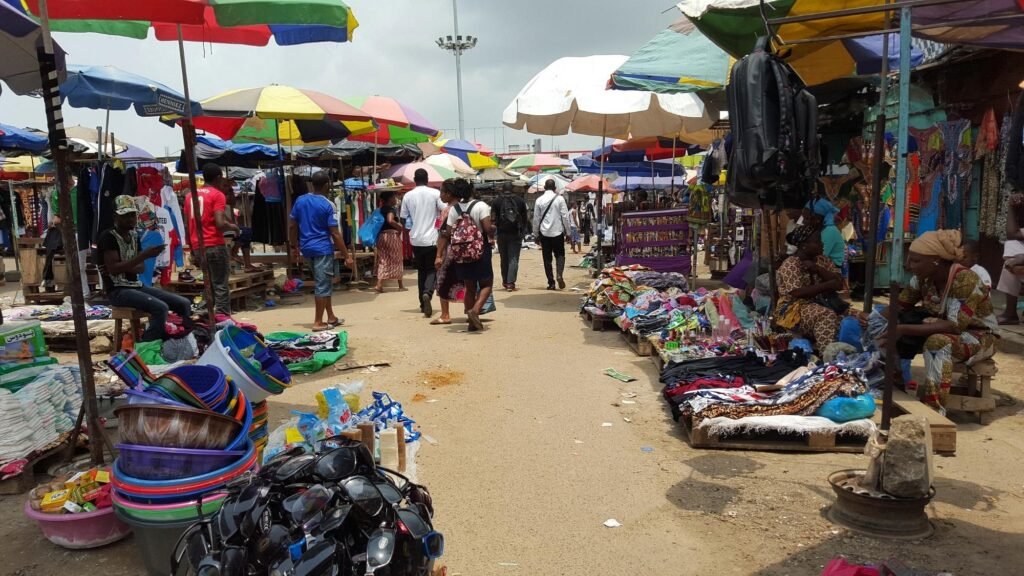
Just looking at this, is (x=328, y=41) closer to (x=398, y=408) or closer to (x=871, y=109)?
(x=398, y=408)

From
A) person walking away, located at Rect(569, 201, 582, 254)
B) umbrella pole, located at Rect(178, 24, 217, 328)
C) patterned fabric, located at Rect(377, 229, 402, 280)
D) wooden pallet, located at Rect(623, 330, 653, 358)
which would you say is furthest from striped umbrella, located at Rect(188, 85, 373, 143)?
person walking away, located at Rect(569, 201, 582, 254)

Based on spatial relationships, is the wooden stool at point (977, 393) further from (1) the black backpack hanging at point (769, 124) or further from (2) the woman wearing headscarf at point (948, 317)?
(1) the black backpack hanging at point (769, 124)

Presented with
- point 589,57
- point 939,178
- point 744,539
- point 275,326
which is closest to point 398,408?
point 744,539

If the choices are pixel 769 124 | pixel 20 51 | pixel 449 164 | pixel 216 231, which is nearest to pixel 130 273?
pixel 20 51

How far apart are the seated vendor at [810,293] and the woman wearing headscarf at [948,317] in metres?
0.89

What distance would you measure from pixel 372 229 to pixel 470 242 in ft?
17.7

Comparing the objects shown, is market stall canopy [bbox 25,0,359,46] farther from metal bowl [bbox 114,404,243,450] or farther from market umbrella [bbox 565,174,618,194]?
market umbrella [bbox 565,174,618,194]

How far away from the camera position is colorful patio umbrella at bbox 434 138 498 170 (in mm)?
23297

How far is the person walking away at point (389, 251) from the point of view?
13203mm

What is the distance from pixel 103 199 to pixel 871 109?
1032cm

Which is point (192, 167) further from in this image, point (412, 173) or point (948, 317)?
point (412, 173)

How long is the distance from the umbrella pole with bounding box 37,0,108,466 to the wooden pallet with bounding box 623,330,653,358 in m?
5.15

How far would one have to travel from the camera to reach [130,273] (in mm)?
6680

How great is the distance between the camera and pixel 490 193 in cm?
2556
